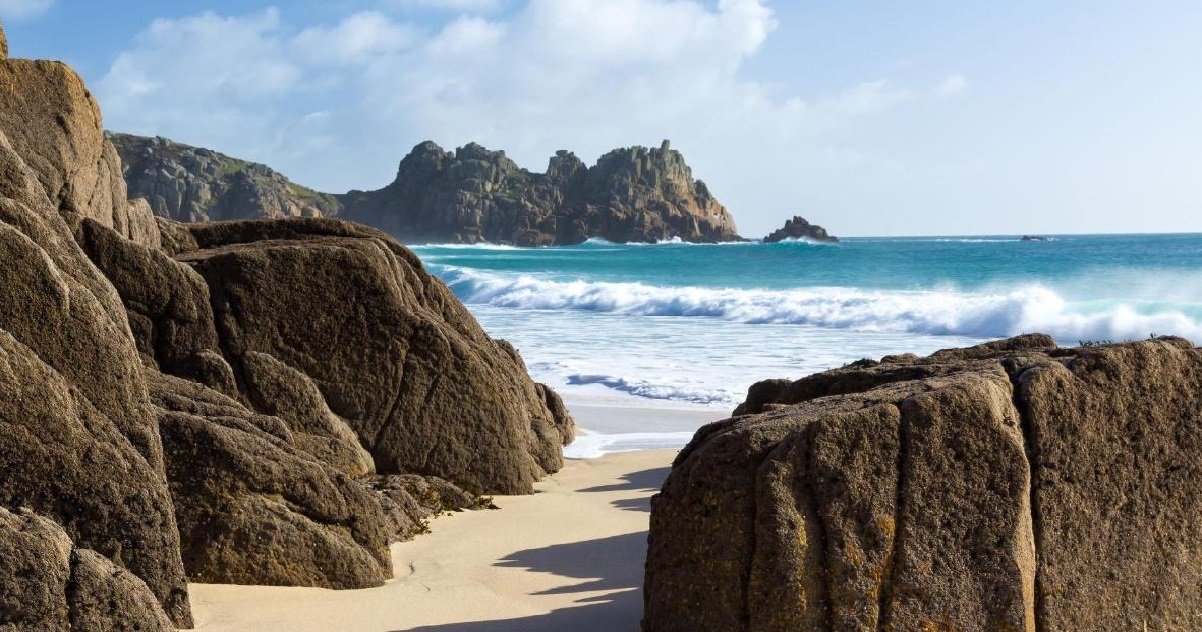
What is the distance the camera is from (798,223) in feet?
472

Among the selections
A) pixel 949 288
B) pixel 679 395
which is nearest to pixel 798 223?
pixel 949 288

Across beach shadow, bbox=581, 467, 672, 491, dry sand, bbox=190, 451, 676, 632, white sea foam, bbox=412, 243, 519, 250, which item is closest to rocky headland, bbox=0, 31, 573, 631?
dry sand, bbox=190, 451, 676, 632

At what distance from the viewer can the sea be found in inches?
679

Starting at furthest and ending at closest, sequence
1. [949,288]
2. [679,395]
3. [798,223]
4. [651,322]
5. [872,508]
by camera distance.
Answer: [798,223] < [949,288] < [651,322] < [679,395] < [872,508]

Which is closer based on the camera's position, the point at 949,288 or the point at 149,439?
the point at 149,439

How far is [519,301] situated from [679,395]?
27.3 metres

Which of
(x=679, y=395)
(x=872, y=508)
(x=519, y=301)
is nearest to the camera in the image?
(x=872, y=508)

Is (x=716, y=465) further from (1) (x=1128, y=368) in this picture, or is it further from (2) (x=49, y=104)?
(2) (x=49, y=104)

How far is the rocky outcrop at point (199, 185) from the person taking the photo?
127250 millimetres

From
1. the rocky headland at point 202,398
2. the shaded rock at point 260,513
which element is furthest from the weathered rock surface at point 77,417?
the shaded rock at point 260,513

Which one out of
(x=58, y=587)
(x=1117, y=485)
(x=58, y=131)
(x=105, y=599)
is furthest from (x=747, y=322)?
(x=58, y=587)

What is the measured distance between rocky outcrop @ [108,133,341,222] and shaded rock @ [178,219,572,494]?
116 meters

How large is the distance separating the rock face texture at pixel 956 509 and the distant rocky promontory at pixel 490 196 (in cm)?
13057

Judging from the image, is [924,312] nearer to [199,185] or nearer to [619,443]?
[619,443]
